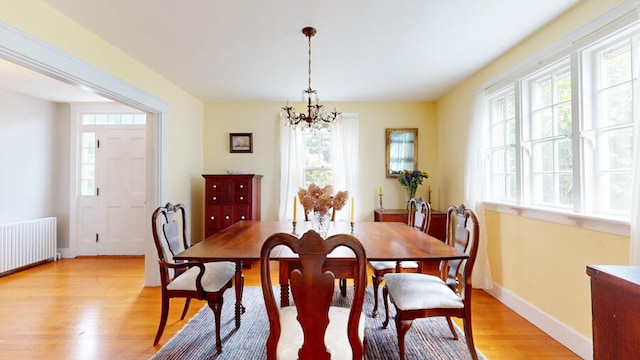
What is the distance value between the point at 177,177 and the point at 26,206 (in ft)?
7.69

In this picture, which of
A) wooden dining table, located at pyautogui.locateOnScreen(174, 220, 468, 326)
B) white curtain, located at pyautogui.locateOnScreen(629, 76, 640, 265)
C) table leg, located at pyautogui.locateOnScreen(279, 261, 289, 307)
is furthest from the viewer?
table leg, located at pyautogui.locateOnScreen(279, 261, 289, 307)

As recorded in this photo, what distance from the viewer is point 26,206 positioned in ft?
13.4

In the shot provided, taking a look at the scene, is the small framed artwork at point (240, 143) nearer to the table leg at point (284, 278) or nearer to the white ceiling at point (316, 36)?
the white ceiling at point (316, 36)

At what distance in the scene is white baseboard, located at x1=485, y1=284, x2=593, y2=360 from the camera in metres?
1.94

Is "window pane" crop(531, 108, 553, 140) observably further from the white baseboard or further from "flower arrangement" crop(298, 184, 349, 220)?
"flower arrangement" crop(298, 184, 349, 220)

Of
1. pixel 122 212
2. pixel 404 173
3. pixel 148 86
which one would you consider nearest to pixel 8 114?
pixel 122 212

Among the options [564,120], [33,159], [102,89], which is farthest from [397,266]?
[33,159]

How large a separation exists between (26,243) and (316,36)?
4662mm

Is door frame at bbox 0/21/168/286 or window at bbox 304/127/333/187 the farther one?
window at bbox 304/127/333/187

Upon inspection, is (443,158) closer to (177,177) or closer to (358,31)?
(358,31)

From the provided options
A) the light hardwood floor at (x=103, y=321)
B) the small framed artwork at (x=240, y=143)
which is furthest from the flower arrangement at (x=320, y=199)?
the small framed artwork at (x=240, y=143)

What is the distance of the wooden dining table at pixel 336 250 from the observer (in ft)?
5.39

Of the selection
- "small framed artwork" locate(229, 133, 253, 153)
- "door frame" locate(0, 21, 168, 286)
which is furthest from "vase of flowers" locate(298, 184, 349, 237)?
"small framed artwork" locate(229, 133, 253, 153)

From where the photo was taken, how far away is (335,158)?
4469mm
